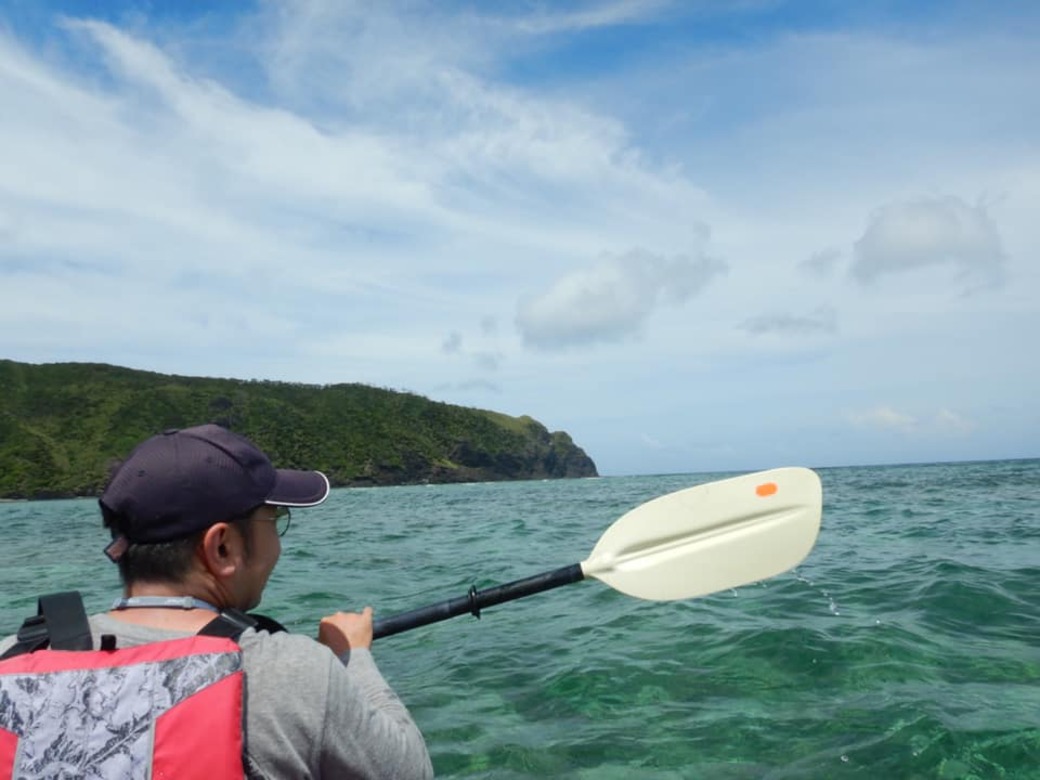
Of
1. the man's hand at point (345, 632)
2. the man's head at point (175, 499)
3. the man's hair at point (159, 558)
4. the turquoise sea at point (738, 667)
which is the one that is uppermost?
the man's head at point (175, 499)

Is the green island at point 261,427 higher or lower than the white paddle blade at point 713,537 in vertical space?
higher

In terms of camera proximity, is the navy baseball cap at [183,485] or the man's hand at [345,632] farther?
the man's hand at [345,632]

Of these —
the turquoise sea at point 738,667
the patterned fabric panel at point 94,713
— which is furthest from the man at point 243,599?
the turquoise sea at point 738,667

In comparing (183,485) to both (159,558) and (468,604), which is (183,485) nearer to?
(159,558)

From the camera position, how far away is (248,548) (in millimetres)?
2244

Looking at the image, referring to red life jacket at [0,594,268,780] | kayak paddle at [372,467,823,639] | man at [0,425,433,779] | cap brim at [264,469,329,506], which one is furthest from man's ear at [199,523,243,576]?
kayak paddle at [372,467,823,639]

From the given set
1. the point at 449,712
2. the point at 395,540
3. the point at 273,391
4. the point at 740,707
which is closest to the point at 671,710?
the point at 740,707

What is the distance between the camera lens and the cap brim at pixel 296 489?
2.31 meters

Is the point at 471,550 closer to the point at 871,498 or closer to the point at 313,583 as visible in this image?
the point at 313,583

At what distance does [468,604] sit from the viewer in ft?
12.1

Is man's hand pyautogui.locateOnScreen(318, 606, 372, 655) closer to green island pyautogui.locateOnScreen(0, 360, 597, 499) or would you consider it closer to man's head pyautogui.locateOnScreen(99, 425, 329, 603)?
man's head pyautogui.locateOnScreen(99, 425, 329, 603)

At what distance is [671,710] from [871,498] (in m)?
→ 19.8

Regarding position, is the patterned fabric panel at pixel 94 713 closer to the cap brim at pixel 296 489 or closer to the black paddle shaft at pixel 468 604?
the cap brim at pixel 296 489

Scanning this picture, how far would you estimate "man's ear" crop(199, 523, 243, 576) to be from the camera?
211 cm
